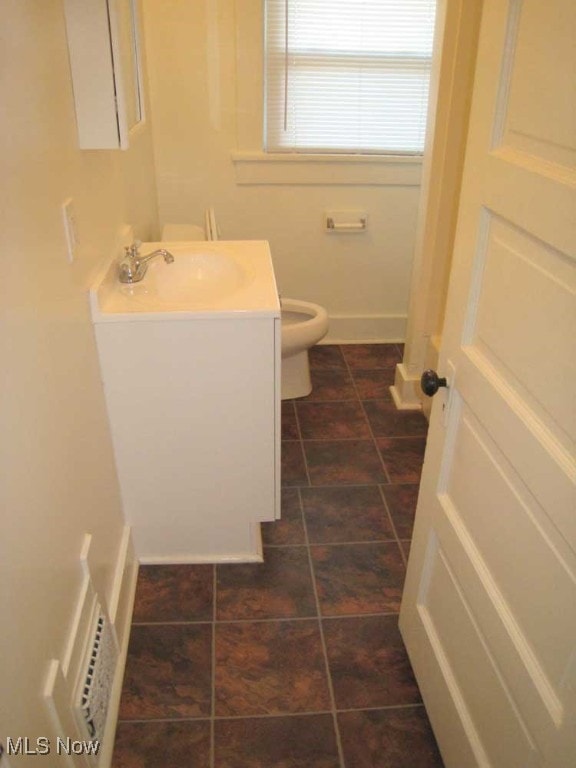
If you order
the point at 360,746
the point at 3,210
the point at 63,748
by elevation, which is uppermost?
the point at 3,210

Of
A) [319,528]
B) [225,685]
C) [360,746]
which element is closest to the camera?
[360,746]

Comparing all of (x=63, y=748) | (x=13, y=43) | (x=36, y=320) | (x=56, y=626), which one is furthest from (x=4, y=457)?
(x=13, y=43)

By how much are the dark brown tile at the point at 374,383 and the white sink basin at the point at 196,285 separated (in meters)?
1.09

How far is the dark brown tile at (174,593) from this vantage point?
1.80m

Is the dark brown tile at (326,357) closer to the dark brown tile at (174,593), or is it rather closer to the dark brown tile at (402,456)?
the dark brown tile at (402,456)

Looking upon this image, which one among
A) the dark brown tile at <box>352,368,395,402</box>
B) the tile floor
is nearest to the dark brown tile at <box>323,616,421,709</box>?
the tile floor

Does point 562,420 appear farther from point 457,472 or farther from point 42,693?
point 42,693

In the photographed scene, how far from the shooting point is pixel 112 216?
5.91 ft

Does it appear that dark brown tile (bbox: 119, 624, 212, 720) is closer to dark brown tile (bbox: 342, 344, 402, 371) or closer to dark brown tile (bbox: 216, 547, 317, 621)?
dark brown tile (bbox: 216, 547, 317, 621)

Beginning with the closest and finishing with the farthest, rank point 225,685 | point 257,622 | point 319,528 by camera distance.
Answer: point 225,685 < point 257,622 < point 319,528

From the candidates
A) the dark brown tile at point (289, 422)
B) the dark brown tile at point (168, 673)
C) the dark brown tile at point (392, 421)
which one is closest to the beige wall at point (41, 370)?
the dark brown tile at point (168, 673)

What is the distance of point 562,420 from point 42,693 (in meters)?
0.94

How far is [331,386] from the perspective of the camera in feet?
9.92

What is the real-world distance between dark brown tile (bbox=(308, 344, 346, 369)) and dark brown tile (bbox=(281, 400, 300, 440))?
16.6 inches
